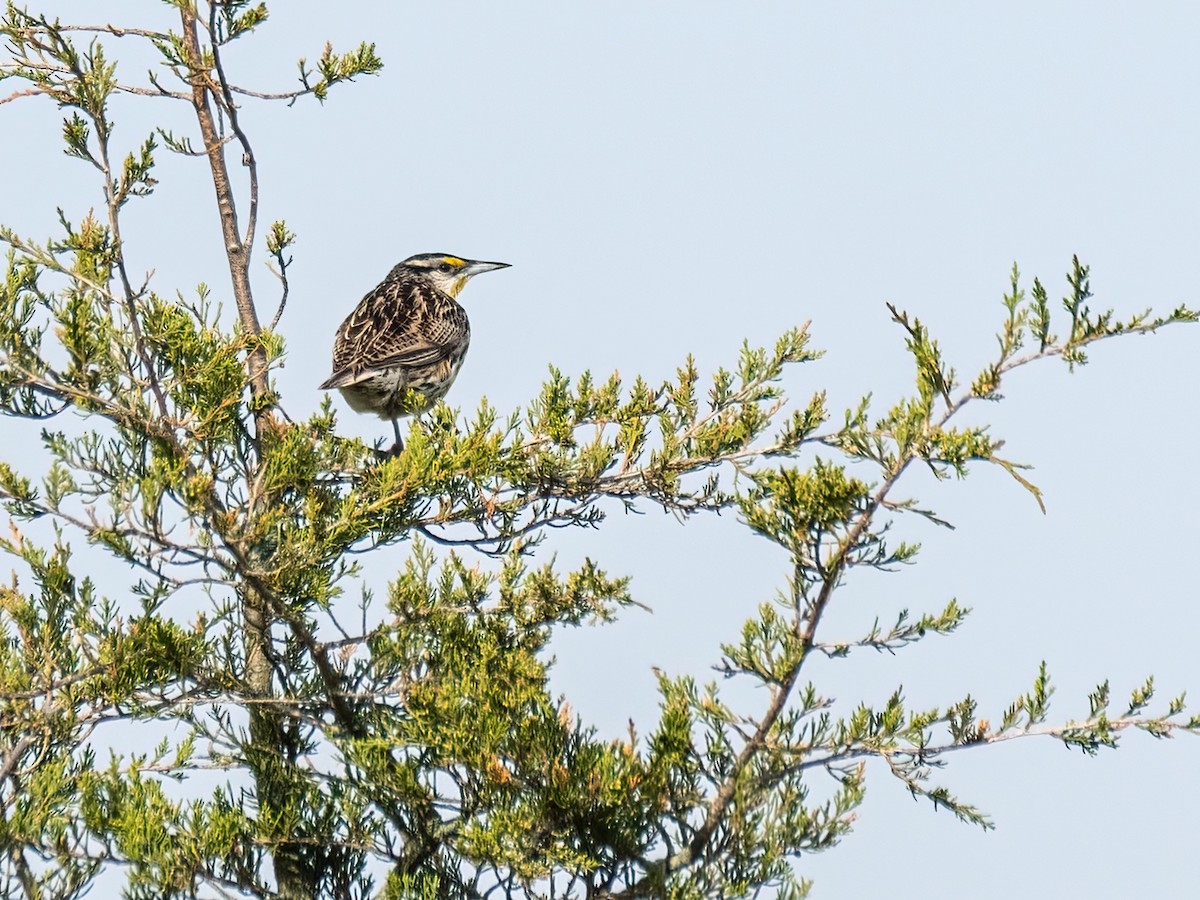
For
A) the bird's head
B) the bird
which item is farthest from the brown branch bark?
the bird's head

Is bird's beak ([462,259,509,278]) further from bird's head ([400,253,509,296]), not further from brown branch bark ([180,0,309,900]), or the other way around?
brown branch bark ([180,0,309,900])

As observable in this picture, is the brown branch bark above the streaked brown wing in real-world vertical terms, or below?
below

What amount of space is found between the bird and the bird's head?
1.75 ft

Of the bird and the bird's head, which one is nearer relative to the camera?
the bird

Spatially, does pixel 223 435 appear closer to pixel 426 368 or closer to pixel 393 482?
pixel 393 482

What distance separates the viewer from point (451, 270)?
34.9 feet

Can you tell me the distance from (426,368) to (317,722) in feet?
10.2

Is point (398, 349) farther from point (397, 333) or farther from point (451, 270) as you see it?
point (451, 270)

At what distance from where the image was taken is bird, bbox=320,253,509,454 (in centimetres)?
833

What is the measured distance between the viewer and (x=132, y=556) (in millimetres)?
A: 5707

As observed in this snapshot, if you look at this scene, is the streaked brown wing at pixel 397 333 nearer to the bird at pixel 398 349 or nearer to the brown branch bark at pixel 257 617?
the bird at pixel 398 349

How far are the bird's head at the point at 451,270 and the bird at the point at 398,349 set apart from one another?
1.75 feet

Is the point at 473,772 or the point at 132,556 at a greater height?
the point at 132,556

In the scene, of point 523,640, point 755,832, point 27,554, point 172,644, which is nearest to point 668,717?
point 755,832
